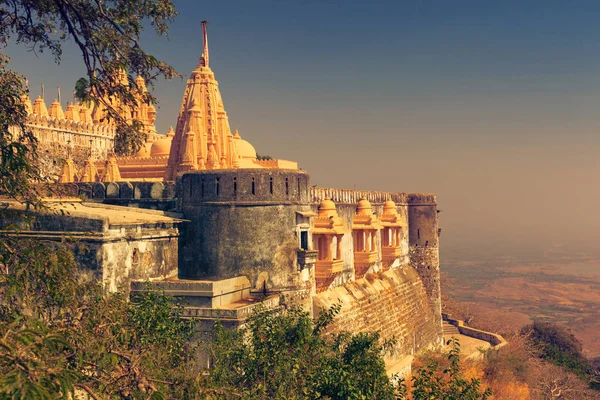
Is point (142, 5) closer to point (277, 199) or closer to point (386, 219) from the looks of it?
point (277, 199)

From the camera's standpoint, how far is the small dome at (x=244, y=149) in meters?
27.9

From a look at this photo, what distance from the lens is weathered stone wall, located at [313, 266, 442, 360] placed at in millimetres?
22984

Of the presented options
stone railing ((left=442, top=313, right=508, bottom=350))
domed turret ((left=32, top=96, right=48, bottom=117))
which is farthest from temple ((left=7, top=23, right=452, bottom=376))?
domed turret ((left=32, top=96, right=48, bottom=117))

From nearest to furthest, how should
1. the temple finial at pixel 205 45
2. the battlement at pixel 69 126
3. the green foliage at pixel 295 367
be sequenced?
the green foliage at pixel 295 367 < the temple finial at pixel 205 45 < the battlement at pixel 69 126

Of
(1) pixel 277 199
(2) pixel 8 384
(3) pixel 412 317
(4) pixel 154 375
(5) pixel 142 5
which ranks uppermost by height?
(5) pixel 142 5

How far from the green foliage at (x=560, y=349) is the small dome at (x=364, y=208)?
1540 centimetres

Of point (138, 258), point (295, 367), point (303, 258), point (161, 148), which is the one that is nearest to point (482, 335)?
point (161, 148)

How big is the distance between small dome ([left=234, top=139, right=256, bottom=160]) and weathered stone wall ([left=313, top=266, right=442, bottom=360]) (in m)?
6.95

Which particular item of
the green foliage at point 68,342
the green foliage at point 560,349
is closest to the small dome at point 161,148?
the green foliage at point 68,342

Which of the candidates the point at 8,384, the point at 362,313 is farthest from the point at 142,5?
the point at 362,313

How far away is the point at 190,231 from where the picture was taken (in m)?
18.3

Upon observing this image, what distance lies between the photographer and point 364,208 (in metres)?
26.5

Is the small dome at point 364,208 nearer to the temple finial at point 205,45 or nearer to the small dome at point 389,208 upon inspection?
the small dome at point 389,208

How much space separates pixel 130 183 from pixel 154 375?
11691mm
